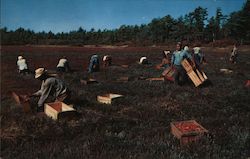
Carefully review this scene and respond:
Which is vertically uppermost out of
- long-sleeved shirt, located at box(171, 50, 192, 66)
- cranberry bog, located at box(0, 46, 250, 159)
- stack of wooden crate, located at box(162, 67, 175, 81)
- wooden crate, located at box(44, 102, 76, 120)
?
long-sleeved shirt, located at box(171, 50, 192, 66)

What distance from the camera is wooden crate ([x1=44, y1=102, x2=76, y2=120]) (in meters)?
9.56

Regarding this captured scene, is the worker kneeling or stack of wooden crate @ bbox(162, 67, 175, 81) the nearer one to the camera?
the worker kneeling

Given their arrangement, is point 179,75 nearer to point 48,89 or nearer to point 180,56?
point 180,56

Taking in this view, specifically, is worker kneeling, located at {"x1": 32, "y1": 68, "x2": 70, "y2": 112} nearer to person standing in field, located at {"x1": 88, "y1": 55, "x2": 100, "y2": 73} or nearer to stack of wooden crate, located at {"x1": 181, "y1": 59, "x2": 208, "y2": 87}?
stack of wooden crate, located at {"x1": 181, "y1": 59, "x2": 208, "y2": 87}

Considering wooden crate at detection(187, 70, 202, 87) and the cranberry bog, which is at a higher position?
wooden crate at detection(187, 70, 202, 87)

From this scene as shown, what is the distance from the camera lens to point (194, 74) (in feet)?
53.2

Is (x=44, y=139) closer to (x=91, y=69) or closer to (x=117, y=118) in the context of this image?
(x=117, y=118)

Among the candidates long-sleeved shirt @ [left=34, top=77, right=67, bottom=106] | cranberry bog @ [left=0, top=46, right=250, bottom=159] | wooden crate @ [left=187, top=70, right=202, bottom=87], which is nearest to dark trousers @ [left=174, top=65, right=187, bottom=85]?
wooden crate @ [left=187, top=70, right=202, bottom=87]

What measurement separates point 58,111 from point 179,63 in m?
8.40

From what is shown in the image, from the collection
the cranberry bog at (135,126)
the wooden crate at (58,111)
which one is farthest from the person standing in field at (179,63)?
the wooden crate at (58,111)

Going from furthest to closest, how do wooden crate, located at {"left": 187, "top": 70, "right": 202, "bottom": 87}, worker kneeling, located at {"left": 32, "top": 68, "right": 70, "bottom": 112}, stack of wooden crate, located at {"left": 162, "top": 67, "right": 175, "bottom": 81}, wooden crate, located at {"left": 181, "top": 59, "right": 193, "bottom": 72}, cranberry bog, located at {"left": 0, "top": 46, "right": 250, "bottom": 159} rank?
stack of wooden crate, located at {"left": 162, "top": 67, "right": 175, "bottom": 81} → wooden crate, located at {"left": 181, "top": 59, "right": 193, "bottom": 72} → wooden crate, located at {"left": 187, "top": 70, "right": 202, "bottom": 87} → worker kneeling, located at {"left": 32, "top": 68, "right": 70, "bottom": 112} → cranberry bog, located at {"left": 0, "top": 46, "right": 250, "bottom": 159}

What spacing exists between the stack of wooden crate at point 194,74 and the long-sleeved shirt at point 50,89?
705 centimetres

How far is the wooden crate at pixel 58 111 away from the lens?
9562 mm

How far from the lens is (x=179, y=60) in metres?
16.5
